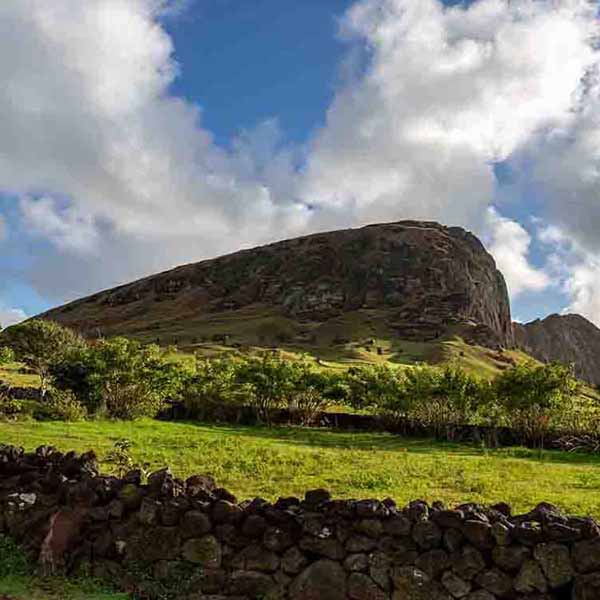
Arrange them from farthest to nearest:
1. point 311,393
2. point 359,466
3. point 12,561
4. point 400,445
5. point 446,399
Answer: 1. point 311,393
2. point 446,399
3. point 400,445
4. point 359,466
5. point 12,561

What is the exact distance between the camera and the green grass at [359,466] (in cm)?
1728

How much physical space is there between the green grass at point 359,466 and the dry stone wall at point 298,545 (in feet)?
19.7

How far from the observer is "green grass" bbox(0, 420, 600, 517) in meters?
17.3

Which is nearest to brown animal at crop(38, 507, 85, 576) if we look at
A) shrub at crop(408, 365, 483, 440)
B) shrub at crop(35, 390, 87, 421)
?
shrub at crop(35, 390, 87, 421)

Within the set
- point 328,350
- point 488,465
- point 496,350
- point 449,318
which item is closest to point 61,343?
point 488,465

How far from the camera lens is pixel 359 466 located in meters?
23.1

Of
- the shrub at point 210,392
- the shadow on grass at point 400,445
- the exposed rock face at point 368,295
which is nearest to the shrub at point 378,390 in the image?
the shadow on grass at point 400,445

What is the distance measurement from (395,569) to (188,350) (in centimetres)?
10083

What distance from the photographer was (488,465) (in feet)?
85.0

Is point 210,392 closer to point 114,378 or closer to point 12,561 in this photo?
point 114,378

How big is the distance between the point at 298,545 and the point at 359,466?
15.0 meters

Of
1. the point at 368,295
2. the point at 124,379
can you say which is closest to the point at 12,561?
the point at 124,379

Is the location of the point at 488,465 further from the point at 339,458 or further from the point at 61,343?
the point at 61,343

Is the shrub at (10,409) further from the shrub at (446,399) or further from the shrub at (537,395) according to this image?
the shrub at (537,395)
